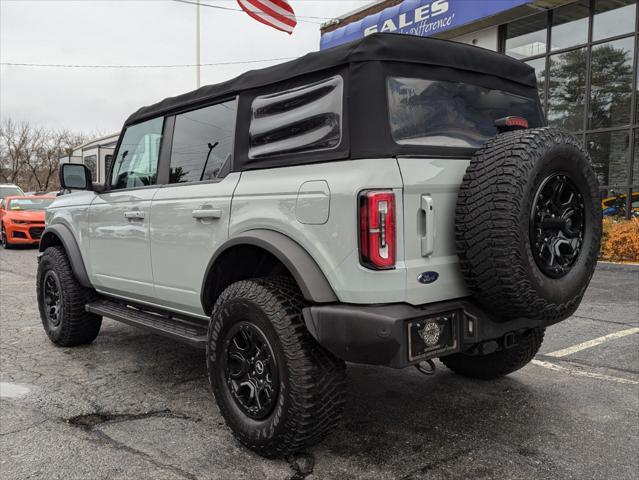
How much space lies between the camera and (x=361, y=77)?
2586mm

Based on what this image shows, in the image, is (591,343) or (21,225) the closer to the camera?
(591,343)

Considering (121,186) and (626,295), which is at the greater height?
(121,186)

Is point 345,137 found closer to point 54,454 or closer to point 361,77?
point 361,77

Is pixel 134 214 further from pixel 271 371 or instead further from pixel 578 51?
pixel 578 51

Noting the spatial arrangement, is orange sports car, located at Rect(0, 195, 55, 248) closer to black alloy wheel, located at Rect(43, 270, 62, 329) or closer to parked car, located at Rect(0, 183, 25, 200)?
parked car, located at Rect(0, 183, 25, 200)

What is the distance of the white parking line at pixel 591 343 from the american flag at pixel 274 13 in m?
13.5

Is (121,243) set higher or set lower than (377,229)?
lower

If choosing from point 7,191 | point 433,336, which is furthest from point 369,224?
point 7,191

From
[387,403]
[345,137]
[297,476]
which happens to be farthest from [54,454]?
[345,137]

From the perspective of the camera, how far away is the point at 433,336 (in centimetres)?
247

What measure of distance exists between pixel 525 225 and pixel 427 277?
1.61ft

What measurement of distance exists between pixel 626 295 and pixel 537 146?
5.97 meters

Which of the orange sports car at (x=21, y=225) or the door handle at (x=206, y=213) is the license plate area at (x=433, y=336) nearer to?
the door handle at (x=206, y=213)

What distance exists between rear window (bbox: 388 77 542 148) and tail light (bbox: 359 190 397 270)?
350mm
